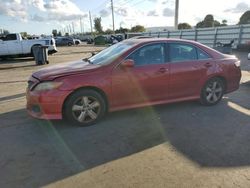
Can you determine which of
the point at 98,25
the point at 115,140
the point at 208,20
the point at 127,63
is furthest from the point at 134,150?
the point at 98,25

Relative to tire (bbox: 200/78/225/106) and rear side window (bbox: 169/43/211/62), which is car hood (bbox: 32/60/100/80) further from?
tire (bbox: 200/78/225/106)

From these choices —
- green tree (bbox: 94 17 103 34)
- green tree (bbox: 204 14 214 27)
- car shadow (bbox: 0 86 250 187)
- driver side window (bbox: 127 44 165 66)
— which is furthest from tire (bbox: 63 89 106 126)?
green tree (bbox: 94 17 103 34)

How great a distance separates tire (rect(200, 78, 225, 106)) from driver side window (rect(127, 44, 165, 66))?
52.0 inches

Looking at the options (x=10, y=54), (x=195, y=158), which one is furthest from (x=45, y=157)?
(x=10, y=54)

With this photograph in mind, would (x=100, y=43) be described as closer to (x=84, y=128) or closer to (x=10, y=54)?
(x=10, y=54)

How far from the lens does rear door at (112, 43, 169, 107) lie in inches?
195

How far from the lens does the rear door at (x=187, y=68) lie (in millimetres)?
5430

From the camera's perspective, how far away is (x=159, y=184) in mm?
3000

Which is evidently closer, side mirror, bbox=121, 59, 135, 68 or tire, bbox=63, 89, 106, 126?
tire, bbox=63, 89, 106, 126

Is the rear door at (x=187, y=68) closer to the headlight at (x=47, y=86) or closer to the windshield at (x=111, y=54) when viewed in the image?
the windshield at (x=111, y=54)

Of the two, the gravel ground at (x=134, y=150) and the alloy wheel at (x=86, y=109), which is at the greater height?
the alloy wheel at (x=86, y=109)

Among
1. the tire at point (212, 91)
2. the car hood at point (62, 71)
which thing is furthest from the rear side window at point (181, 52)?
the car hood at point (62, 71)

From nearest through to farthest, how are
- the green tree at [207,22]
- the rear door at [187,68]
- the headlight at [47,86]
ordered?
the headlight at [47,86] → the rear door at [187,68] → the green tree at [207,22]

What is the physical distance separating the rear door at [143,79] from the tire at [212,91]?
104 cm
